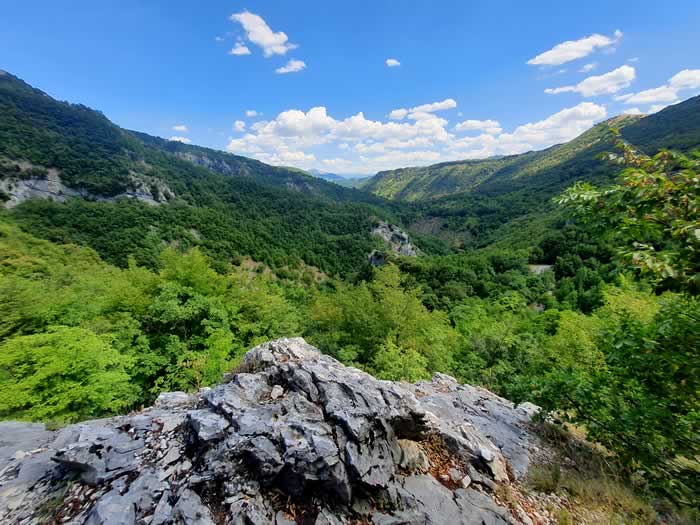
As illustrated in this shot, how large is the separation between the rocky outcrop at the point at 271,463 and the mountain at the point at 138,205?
61486 millimetres

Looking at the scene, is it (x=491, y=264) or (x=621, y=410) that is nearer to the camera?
(x=621, y=410)

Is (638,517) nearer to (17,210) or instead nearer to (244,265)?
(244,265)

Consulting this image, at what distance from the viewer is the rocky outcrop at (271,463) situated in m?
4.43

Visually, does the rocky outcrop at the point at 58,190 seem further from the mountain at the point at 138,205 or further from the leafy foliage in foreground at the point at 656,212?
the leafy foliage in foreground at the point at 656,212

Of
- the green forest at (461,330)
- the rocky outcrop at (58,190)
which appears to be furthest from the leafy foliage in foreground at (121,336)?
the rocky outcrop at (58,190)

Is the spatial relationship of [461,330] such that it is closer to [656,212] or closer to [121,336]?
[121,336]

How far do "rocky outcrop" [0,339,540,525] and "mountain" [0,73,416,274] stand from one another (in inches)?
2421

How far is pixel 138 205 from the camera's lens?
4033 inches

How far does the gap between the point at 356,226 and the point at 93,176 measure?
12110cm

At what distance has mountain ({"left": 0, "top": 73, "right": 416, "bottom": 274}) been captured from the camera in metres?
80.9

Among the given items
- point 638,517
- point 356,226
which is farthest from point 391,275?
point 356,226

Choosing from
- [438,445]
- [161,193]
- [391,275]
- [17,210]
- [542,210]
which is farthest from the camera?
[542,210]

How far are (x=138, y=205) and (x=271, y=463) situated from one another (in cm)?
12588

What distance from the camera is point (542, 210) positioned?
14712 centimetres
